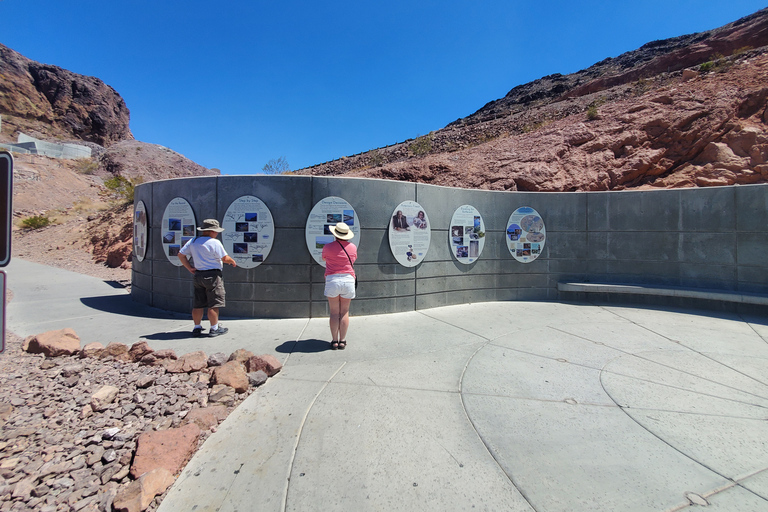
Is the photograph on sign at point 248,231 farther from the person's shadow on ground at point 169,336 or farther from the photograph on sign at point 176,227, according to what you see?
the person's shadow on ground at point 169,336

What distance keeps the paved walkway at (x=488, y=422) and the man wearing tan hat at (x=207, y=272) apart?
374 mm

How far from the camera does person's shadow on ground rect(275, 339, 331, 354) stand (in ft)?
A: 15.9

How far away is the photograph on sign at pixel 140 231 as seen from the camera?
301 inches

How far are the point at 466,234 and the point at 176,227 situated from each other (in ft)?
20.6

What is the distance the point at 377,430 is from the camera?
2.91 meters

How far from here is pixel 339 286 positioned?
4703 mm

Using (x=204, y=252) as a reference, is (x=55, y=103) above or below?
above

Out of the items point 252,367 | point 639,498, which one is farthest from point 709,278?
point 252,367

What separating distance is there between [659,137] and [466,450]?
50.6 ft

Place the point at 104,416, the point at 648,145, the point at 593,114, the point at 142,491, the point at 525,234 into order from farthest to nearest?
the point at 593,114 < the point at 648,145 < the point at 525,234 < the point at 104,416 < the point at 142,491

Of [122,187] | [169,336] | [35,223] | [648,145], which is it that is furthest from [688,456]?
[35,223]

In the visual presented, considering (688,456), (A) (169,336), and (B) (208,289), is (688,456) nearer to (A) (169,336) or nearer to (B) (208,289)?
(B) (208,289)

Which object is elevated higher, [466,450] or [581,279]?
[581,279]

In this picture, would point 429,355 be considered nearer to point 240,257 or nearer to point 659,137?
point 240,257
